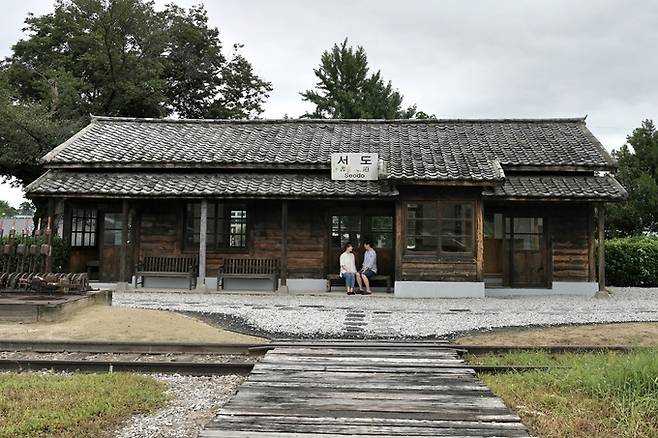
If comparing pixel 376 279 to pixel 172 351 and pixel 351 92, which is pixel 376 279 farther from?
pixel 351 92

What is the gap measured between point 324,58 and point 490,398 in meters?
38.2

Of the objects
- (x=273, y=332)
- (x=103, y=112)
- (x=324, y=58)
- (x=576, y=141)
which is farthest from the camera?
(x=324, y=58)

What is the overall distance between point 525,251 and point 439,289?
11.6 feet

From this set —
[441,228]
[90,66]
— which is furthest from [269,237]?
[90,66]

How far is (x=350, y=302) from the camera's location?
41.6 ft

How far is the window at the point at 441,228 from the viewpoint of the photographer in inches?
552

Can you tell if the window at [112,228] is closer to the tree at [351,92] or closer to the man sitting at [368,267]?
the man sitting at [368,267]

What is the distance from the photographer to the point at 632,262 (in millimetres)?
18219

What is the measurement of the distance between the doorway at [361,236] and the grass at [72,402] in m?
10.3

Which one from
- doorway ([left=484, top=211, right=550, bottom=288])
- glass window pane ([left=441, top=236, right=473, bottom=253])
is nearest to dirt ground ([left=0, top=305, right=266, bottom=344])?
glass window pane ([left=441, top=236, right=473, bottom=253])

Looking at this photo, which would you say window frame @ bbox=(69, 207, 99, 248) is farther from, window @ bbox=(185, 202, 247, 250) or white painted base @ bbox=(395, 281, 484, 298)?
white painted base @ bbox=(395, 281, 484, 298)

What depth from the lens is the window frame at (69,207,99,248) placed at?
53.6 ft

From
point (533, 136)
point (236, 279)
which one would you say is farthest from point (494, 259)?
point (236, 279)

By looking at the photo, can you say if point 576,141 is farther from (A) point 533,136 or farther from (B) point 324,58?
(B) point 324,58
